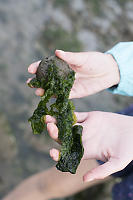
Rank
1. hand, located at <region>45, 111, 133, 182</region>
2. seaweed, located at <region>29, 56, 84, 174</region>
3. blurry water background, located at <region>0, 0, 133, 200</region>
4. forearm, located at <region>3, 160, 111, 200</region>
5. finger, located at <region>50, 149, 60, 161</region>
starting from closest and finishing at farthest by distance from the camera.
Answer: hand, located at <region>45, 111, 133, 182</region> < finger, located at <region>50, 149, 60, 161</region> < seaweed, located at <region>29, 56, 84, 174</region> < forearm, located at <region>3, 160, 111, 200</region> < blurry water background, located at <region>0, 0, 133, 200</region>

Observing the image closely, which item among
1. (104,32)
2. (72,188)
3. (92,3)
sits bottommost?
(72,188)

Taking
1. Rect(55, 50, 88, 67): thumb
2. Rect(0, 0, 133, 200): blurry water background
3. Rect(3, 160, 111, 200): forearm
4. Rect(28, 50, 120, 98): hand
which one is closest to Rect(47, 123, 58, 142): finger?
Rect(28, 50, 120, 98): hand

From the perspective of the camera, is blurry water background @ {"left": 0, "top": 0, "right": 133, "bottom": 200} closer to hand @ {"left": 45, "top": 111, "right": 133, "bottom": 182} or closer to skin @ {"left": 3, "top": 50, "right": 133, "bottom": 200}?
skin @ {"left": 3, "top": 50, "right": 133, "bottom": 200}

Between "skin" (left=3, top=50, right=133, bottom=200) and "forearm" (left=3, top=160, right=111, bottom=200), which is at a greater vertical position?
"skin" (left=3, top=50, right=133, bottom=200)

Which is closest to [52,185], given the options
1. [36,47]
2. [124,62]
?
[124,62]

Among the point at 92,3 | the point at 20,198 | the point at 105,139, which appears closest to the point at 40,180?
the point at 20,198

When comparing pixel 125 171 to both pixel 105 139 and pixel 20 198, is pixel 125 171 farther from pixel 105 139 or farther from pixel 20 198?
pixel 20 198
